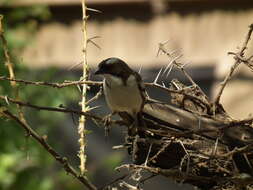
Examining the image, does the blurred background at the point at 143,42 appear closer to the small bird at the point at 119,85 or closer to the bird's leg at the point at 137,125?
A: the small bird at the point at 119,85

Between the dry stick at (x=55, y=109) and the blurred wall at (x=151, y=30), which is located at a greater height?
the dry stick at (x=55, y=109)

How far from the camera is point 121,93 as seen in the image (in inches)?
95.6

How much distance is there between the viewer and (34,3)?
202 inches

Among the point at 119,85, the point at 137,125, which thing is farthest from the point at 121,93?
the point at 137,125

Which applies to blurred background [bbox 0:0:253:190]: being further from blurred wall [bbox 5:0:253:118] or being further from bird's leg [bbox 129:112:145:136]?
bird's leg [bbox 129:112:145:136]

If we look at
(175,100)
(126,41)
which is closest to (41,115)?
(126,41)

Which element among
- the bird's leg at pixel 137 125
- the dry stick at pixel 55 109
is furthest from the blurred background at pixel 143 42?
the dry stick at pixel 55 109

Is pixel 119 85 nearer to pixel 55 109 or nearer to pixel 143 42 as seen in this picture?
pixel 55 109

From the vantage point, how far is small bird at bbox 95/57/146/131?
2.32 m

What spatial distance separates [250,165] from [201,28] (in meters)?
3.59

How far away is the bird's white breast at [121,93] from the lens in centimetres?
231

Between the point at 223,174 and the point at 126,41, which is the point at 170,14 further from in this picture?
the point at 223,174

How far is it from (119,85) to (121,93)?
0.04m

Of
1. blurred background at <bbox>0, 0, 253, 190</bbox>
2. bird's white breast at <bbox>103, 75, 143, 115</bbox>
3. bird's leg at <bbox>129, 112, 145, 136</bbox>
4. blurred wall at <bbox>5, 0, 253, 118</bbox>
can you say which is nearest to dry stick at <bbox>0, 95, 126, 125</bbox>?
bird's leg at <bbox>129, 112, 145, 136</bbox>
